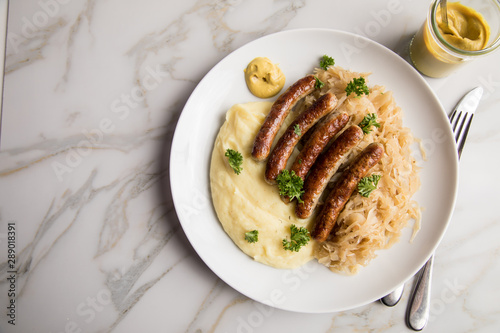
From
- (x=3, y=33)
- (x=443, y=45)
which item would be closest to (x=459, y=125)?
(x=443, y=45)

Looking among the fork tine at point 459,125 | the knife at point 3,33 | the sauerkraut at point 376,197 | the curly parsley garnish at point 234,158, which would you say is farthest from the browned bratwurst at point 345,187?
the knife at point 3,33

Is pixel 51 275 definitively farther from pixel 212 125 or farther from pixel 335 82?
pixel 335 82

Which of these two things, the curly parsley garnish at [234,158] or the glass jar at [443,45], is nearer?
the glass jar at [443,45]

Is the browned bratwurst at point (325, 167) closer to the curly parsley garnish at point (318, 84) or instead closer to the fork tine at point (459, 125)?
the curly parsley garnish at point (318, 84)

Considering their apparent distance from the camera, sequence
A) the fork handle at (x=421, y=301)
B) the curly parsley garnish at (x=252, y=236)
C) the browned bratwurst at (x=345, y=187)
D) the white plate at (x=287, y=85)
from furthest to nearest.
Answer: the fork handle at (x=421, y=301)
the white plate at (x=287, y=85)
the curly parsley garnish at (x=252, y=236)
the browned bratwurst at (x=345, y=187)

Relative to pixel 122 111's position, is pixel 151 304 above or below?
below

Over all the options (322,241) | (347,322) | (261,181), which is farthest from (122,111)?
(347,322)

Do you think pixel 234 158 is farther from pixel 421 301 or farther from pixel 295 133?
pixel 421 301
